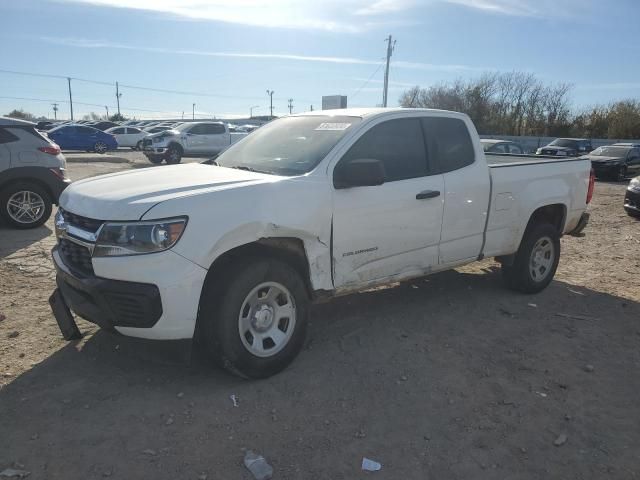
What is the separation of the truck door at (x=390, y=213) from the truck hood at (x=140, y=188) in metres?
0.67

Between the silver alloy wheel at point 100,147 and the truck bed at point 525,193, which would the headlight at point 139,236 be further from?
the silver alloy wheel at point 100,147

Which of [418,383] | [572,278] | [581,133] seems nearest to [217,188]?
[418,383]

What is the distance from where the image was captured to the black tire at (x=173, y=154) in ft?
79.8

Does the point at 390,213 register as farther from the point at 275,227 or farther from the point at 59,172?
the point at 59,172

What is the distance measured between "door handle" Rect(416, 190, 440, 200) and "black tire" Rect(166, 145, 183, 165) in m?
21.3

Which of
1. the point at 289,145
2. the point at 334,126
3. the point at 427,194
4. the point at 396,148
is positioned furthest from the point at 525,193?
the point at 289,145

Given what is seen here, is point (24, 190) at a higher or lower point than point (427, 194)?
lower

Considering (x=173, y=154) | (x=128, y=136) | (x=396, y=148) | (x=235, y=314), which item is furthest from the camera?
(x=128, y=136)

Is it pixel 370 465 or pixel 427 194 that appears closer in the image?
pixel 370 465

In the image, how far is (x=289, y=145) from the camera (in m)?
4.41

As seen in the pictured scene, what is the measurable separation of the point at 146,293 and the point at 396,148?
2439 mm

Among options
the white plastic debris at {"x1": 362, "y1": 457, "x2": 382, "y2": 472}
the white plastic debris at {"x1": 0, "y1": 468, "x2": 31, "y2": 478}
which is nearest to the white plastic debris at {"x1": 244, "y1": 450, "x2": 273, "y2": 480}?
the white plastic debris at {"x1": 362, "y1": 457, "x2": 382, "y2": 472}

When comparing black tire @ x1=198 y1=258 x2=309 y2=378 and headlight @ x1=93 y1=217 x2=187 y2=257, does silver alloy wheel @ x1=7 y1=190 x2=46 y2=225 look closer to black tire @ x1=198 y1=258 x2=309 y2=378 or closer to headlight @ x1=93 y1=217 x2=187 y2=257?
headlight @ x1=93 y1=217 x2=187 y2=257

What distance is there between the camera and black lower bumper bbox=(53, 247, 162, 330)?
318 centimetres
